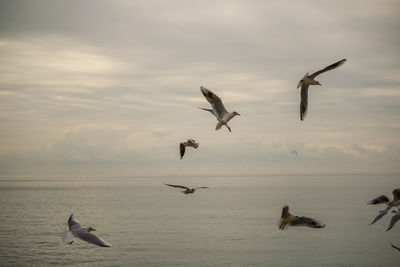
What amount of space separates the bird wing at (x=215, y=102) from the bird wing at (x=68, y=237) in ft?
22.1

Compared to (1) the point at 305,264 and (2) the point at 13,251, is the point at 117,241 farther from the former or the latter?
(1) the point at 305,264

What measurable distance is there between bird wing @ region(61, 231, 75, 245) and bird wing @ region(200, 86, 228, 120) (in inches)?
265

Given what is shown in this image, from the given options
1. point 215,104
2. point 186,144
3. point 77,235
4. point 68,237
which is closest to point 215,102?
point 215,104

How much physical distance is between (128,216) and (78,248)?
5236cm

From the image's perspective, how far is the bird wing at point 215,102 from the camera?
17061mm

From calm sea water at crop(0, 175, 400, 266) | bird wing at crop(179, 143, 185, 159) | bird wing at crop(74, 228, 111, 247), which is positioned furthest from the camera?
calm sea water at crop(0, 175, 400, 266)

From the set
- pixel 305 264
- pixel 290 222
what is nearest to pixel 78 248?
pixel 305 264

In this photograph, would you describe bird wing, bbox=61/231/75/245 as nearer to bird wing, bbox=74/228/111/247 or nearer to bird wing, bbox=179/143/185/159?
bird wing, bbox=74/228/111/247

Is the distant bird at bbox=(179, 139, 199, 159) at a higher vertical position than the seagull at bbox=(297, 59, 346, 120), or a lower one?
lower

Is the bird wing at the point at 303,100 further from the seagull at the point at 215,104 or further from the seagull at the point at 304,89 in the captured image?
the seagull at the point at 215,104

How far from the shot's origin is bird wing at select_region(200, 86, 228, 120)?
17.1m

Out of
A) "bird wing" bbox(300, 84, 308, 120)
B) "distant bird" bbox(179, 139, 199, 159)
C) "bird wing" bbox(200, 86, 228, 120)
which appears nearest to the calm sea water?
"distant bird" bbox(179, 139, 199, 159)

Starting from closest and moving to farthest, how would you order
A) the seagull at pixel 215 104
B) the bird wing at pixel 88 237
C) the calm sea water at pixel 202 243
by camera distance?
the bird wing at pixel 88 237 < the seagull at pixel 215 104 < the calm sea water at pixel 202 243

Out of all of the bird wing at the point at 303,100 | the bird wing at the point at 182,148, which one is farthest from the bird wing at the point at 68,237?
the bird wing at the point at 303,100
